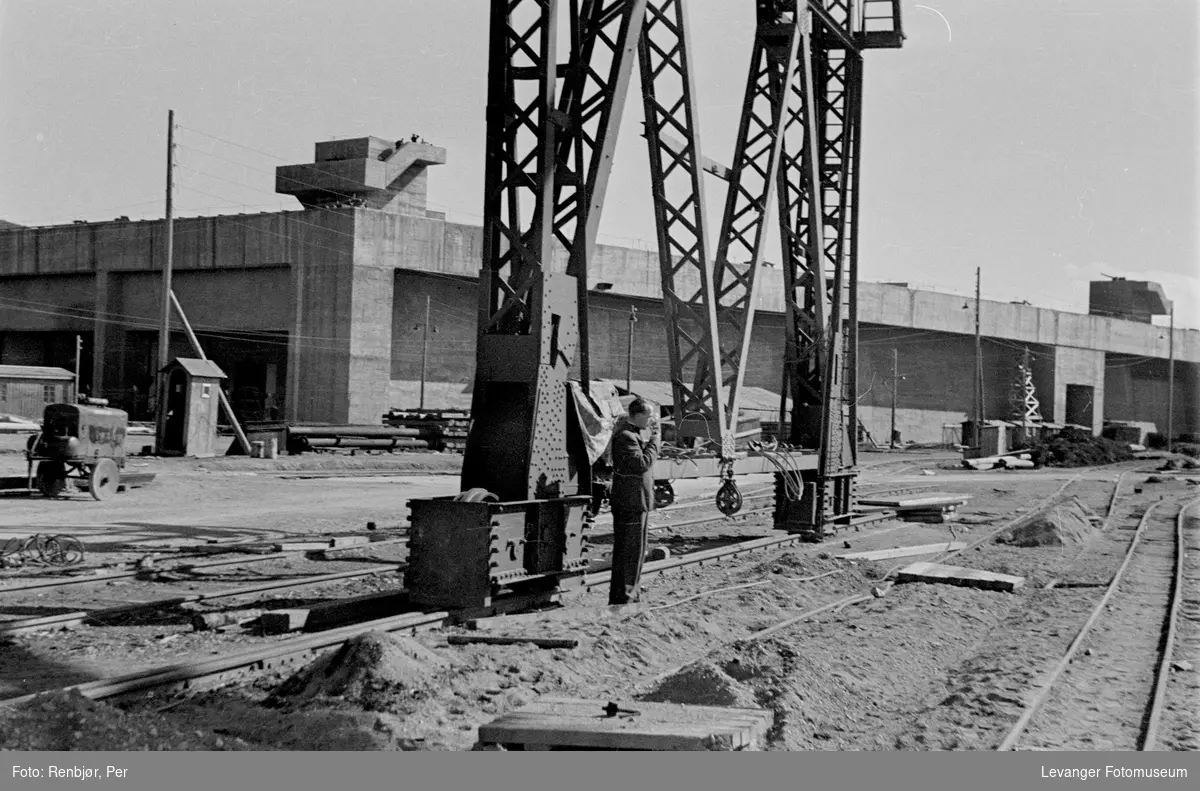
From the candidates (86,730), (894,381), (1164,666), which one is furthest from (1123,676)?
(894,381)

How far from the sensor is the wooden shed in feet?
152

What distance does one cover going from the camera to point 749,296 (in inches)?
558

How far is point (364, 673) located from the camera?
6961 millimetres

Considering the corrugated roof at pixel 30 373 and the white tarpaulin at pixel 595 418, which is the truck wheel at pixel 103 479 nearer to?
the white tarpaulin at pixel 595 418

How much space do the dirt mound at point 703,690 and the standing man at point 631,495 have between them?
2914mm

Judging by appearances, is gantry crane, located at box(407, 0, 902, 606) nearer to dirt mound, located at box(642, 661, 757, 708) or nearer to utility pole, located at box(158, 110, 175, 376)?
dirt mound, located at box(642, 661, 757, 708)

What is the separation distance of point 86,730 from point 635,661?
3.84 m

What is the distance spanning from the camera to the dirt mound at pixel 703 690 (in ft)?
22.6

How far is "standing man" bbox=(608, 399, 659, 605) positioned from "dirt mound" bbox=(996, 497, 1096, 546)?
360 inches

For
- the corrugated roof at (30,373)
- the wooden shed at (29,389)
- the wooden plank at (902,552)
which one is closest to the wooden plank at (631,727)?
the wooden plank at (902,552)
